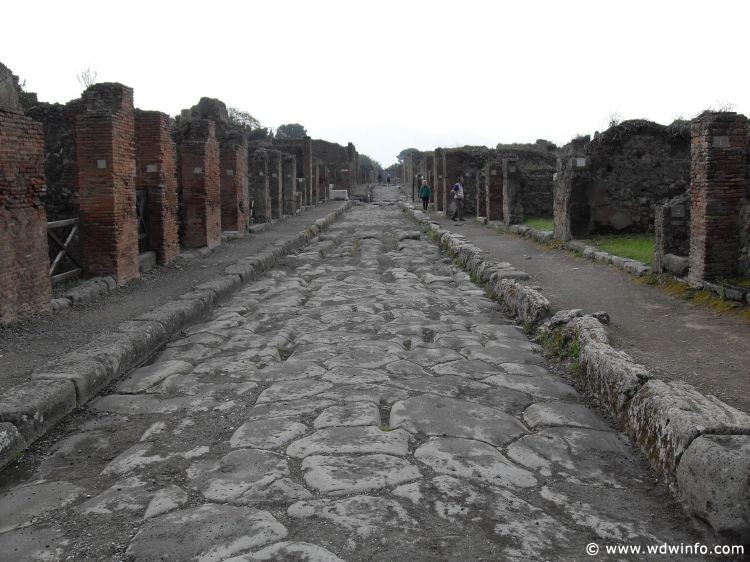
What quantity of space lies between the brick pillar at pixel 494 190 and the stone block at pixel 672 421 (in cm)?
1666

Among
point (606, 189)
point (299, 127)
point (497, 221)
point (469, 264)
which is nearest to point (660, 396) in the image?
point (469, 264)

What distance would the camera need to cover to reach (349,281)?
10.4 metres

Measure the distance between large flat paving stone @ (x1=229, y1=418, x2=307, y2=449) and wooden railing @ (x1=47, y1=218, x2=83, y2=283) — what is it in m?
5.40

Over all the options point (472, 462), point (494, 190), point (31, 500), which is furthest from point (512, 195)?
point (31, 500)

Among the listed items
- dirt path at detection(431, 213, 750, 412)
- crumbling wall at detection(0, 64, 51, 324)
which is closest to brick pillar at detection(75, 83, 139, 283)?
crumbling wall at detection(0, 64, 51, 324)

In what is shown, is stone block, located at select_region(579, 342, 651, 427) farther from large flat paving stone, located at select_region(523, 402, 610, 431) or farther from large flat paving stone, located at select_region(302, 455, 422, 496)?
large flat paving stone, located at select_region(302, 455, 422, 496)

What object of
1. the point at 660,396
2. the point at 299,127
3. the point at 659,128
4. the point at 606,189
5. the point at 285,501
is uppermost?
the point at 299,127

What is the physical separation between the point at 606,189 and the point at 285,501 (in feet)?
39.1

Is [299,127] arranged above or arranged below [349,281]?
above

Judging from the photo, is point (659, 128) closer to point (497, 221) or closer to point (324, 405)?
point (497, 221)

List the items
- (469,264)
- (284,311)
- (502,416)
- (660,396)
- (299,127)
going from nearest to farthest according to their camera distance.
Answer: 1. (660,396)
2. (502,416)
3. (284,311)
4. (469,264)
5. (299,127)

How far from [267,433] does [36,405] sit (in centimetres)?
146

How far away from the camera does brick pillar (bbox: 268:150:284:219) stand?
2316 centimetres

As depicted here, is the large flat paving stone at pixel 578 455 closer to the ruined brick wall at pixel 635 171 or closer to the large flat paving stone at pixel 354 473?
the large flat paving stone at pixel 354 473
